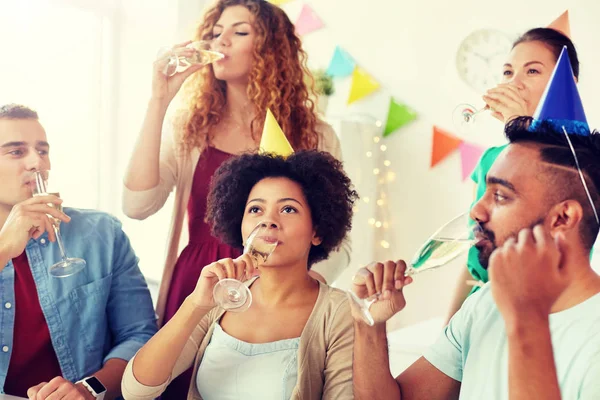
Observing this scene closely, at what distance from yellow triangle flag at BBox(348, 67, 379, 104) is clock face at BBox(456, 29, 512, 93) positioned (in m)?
0.38

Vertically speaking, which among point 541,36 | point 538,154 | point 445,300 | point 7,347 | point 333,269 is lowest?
point 445,300

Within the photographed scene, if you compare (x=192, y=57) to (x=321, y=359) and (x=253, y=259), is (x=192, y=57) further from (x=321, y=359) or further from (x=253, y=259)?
(x=321, y=359)

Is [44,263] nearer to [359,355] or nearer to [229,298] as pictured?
[229,298]

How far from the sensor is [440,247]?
106 centimetres

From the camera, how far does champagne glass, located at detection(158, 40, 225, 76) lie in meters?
1.72

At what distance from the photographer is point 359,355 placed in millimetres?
1162

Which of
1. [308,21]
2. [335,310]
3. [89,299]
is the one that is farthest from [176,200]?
[308,21]

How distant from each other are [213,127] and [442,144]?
150 cm

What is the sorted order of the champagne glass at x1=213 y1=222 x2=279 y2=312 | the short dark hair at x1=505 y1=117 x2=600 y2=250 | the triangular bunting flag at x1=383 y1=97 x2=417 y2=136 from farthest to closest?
the triangular bunting flag at x1=383 y1=97 x2=417 y2=136 < the champagne glass at x1=213 y1=222 x2=279 y2=312 < the short dark hair at x1=505 y1=117 x2=600 y2=250

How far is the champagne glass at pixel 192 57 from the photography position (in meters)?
1.72

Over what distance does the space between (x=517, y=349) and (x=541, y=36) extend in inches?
35.8

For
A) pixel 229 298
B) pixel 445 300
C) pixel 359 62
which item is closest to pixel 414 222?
pixel 445 300

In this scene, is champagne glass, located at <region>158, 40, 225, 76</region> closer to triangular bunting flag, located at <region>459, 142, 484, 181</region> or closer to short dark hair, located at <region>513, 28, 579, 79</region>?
short dark hair, located at <region>513, 28, 579, 79</region>

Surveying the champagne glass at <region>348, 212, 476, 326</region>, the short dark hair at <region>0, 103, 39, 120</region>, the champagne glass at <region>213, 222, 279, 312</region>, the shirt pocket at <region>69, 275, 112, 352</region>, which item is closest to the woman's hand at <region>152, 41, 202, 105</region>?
the short dark hair at <region>0, 103, 39, 120</region>
